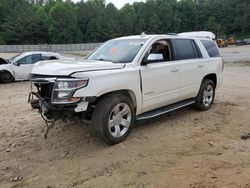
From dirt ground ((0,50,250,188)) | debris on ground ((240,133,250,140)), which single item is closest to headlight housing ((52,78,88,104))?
dirt ground ((0,50,250,188))

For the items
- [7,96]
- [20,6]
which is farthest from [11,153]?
[20,6]

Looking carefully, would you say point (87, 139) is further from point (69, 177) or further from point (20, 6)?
point (20, 6)

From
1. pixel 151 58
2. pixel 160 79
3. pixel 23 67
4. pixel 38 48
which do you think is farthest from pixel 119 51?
pixel 38 48

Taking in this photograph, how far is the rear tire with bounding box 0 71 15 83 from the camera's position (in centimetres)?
1395

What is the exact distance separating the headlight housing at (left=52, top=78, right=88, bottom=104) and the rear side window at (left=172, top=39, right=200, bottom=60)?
256 centimetres

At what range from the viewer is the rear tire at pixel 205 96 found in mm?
7316

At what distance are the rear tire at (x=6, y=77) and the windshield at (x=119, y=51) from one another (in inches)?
346

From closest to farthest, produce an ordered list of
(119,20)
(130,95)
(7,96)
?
(130,95), (7,96), (119,20)

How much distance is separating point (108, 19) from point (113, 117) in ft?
331

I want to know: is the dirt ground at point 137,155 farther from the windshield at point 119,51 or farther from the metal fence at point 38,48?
the metal fence at point 38,48

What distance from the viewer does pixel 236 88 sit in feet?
35.5

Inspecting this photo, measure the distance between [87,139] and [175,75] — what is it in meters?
2.24

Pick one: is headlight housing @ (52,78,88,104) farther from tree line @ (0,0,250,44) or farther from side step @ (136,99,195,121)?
tree line @ (0,0,250,44)

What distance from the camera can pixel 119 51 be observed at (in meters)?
6.07
